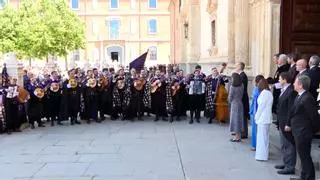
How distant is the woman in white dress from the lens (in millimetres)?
8836

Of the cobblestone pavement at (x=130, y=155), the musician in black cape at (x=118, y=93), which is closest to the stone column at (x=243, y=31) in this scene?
the cobblestone pavement at (x=130, y=155)

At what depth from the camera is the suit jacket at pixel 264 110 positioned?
883 centimetres

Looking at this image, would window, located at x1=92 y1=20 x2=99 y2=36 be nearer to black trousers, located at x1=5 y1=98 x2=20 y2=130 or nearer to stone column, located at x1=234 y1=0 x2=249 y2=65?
stone column, located at x1=234 y1=0 x2=249 y2=65

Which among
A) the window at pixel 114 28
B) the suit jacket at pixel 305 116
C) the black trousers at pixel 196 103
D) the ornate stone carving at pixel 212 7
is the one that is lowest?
the black trousers at pixel 196 103

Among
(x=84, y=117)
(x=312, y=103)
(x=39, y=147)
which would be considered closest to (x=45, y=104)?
(x=84, y=117)

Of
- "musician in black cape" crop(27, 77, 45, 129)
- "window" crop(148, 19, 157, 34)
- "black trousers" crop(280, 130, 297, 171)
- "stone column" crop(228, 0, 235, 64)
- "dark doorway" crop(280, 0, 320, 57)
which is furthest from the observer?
"window" crop(148, 19, 157, 34)

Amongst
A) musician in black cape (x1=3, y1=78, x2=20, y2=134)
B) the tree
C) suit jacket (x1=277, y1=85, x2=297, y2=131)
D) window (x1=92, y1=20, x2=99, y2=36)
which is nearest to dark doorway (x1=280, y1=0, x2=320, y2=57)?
suit jacket (x1=277, y1=85, x2=297, y2=131)

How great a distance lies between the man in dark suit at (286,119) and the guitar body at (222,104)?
563cm

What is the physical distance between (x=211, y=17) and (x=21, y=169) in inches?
587

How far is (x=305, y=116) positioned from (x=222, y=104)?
272 inches

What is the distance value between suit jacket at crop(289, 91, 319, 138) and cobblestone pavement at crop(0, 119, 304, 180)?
1.18 metres

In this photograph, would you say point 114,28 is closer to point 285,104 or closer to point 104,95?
point 104,95

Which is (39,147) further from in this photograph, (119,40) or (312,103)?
(119,40)

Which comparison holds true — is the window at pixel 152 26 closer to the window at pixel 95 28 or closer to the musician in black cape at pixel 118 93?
the window at pixel 95 28
